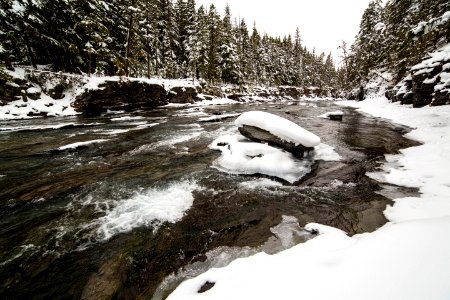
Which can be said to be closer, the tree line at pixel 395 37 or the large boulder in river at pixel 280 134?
the large boulder in river at pixel 280 134

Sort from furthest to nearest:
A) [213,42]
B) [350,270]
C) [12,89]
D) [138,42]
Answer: [213,42]
[138,42]
[12,89]
[350,270]

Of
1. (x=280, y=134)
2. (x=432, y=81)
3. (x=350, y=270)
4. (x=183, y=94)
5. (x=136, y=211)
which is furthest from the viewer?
(x=183, y=94)

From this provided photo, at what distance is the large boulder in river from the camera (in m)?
7.95

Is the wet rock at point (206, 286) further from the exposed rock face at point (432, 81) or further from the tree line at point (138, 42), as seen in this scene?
the tree line at point (138, 42)

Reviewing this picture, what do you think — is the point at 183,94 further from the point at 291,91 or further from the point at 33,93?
the point at 291,91

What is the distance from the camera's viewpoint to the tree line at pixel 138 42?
81.7 feet

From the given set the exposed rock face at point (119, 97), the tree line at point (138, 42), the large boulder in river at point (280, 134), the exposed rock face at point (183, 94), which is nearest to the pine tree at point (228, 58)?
the tree line at point (138, 42)

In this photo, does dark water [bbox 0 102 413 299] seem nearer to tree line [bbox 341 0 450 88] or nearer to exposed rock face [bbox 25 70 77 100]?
tree line [bbox 341 0 450 88]

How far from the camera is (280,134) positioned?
8086 mm

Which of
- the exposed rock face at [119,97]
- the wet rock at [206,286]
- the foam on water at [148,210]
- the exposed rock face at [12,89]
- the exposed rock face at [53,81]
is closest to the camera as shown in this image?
the wet rock at [206,286]

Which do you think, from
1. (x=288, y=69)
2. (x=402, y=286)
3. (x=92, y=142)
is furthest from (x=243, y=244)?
(x=288, y=69)

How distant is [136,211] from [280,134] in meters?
5.06

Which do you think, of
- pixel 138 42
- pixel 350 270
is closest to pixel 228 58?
pixel 138 42

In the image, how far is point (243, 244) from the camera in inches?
168
